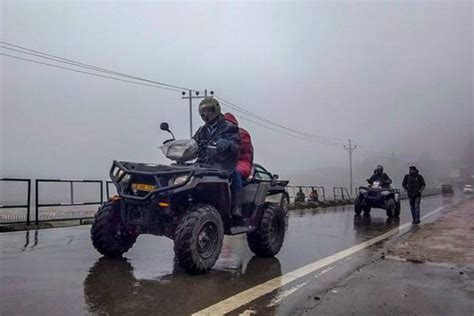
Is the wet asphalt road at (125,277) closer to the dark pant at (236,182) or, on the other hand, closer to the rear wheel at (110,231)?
the rear wheel at (110,231)

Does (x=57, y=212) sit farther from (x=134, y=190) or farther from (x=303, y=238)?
(x=134, y=190)

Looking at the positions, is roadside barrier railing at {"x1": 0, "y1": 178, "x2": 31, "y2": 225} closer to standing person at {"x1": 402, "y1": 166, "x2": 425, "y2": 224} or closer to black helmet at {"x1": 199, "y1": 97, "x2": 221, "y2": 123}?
black helmet at {"x1": 199, "y1": 97, "x2": 221, "y2": 123}

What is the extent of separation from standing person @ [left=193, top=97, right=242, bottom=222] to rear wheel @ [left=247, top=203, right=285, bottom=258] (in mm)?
611

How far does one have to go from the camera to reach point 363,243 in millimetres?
9898

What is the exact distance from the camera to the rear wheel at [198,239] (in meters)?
5.81

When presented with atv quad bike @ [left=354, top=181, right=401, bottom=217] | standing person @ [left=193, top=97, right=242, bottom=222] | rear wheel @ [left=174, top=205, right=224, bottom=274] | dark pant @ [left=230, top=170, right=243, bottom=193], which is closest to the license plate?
rear wheel @ [left=174, top=205, right=224, bottom=274]

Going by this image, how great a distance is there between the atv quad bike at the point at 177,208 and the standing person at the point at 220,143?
4.9 inches

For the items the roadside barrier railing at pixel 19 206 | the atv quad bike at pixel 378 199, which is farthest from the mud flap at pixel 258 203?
the atv quad bike at pixel 378 199

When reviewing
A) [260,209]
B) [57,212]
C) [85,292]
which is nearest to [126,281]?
[85,292]

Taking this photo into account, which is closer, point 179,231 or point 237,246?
point 179,231

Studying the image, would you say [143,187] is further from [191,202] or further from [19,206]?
[19,206]

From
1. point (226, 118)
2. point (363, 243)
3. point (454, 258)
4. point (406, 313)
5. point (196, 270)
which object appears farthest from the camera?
point (363, 243)

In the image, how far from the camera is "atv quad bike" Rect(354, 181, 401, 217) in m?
18.2

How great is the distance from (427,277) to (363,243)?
3.61 metres
